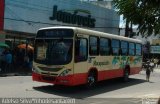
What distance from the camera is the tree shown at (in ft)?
16.3

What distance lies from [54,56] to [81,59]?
120 cm

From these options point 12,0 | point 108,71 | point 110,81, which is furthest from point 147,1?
point 12,0

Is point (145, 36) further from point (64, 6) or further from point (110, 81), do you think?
point (64, 6)

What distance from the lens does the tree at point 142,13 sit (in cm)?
497

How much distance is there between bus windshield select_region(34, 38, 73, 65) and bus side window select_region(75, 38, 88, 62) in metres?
0.32

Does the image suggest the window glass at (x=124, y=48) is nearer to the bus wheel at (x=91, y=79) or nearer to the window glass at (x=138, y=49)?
the window glass at (x=138, y=49)

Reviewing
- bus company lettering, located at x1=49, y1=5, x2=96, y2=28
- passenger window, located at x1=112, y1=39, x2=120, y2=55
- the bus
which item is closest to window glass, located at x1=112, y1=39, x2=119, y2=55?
passenger window, located at x1=112, y1=39, x2=120, y2=55

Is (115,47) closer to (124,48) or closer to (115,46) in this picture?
(115,46)

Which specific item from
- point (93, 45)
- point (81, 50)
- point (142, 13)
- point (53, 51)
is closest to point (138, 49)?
point (93, 45)

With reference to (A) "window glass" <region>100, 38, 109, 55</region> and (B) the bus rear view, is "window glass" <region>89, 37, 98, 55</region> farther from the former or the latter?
(B) the bus rear view

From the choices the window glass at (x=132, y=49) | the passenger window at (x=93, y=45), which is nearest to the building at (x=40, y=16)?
the window glass at (x=132, y=49)

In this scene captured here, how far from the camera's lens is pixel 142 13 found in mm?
5035

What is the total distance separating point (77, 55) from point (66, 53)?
20.4 inches

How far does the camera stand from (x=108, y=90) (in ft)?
59.2
